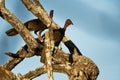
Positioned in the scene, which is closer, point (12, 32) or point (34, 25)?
point (12, 32)

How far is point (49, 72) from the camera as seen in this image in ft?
15.8

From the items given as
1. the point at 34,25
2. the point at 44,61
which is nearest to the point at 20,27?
the point at 44,61

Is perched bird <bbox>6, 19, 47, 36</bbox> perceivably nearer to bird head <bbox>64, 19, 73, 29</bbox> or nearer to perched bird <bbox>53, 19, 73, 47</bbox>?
perched bird <bbox>53, 19, 73, 47</bbox>

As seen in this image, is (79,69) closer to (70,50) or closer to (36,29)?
(70,50)

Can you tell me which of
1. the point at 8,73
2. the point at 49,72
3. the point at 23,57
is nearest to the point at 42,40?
the point at 23,57

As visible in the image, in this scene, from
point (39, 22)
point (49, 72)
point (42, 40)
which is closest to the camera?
point (49, 72)

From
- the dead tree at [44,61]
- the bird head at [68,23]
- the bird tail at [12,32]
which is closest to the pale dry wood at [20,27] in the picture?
the dead tree at [44,61]

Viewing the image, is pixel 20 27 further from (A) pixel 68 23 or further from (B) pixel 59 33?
(A) pixel 68 23

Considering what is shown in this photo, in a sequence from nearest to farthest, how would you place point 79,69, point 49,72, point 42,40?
point 49,72, point 79,69, point 42,40

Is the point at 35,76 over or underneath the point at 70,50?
underneath

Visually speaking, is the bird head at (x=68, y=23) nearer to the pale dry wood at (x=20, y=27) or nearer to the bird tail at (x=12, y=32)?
the bird tail at (x=12, y=32)

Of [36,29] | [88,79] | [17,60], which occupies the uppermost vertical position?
[36,29]

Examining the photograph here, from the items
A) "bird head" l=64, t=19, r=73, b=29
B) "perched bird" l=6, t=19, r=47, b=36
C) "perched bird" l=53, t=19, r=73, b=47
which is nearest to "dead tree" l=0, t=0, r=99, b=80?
"perched bird" l=53, t=19, r=73, b=47

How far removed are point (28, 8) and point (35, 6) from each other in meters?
0.19
